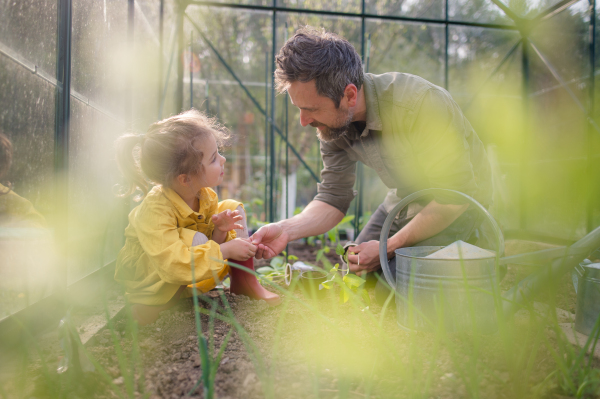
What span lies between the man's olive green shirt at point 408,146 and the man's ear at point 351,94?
9 cm

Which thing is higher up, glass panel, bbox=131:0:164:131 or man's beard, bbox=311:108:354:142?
glass panel, bbox=131:0:164:131

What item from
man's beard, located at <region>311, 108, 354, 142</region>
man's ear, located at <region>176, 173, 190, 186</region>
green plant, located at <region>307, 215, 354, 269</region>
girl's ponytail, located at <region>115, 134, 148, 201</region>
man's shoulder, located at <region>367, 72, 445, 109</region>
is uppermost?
man's shoulder, located at <region>367, 72, 445, 109</region>

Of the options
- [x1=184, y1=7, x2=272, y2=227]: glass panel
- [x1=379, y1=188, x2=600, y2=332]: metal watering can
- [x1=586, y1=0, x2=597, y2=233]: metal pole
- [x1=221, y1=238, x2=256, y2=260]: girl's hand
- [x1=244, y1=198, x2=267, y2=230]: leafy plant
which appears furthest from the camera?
[x1=184, y1=7, x2=272, y2=227]: glass panel

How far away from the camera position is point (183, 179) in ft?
4.87

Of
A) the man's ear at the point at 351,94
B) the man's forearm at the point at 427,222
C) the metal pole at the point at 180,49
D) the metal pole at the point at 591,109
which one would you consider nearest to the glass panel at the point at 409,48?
the metal pole at the point at 591,109

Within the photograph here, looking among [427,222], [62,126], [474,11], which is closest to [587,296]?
[427,222]

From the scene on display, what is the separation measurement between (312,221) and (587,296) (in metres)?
1.18

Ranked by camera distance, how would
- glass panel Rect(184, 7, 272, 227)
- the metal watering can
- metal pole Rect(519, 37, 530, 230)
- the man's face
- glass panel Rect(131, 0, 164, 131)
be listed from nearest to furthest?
the metal watering can → the man's face → glass panel Rect(131, 0, 164, 131) → metal pole Rect(519, 37, 530, 230) → glass panel Rect(184, 7, 272, 227)

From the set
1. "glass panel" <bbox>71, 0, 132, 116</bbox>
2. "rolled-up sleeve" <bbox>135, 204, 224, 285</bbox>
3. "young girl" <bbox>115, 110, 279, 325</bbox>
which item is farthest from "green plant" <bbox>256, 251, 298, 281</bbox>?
"glass panel" <bbox>71, 0, 132, 116</bbox>

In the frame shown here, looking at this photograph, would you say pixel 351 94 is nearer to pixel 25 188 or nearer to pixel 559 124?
pixel 25 188

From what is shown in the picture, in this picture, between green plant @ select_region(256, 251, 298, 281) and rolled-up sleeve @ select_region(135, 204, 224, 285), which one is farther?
green plant @ select_region(256, 251, 298, 281)

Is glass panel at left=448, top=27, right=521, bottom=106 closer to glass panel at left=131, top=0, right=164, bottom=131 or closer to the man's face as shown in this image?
the man's face

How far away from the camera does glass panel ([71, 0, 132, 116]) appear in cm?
148

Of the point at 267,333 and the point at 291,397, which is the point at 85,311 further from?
the point at 291,397
